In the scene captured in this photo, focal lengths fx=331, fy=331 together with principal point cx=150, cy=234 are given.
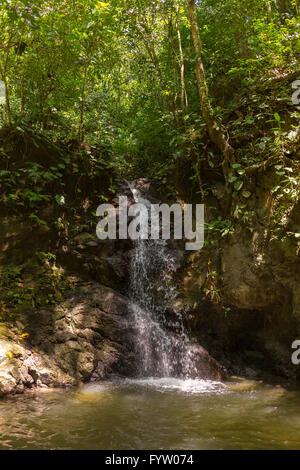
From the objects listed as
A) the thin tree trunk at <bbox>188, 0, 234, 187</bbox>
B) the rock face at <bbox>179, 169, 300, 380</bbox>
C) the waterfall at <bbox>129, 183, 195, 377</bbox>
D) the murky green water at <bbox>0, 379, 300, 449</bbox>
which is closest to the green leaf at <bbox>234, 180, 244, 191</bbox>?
the rock face at <bbox>179, 169, 300, 380</bbox>

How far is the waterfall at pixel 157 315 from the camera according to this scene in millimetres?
5672

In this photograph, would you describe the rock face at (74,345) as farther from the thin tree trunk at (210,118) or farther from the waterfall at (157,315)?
the thin tree trunk at (210,118)

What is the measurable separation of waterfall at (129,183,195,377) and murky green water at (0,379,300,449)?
2.13ft

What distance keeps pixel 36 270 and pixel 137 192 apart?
316 cm

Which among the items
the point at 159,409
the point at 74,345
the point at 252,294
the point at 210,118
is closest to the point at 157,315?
the point at 74,345

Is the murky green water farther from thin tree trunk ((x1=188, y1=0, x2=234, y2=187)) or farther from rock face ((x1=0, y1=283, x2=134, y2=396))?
thin tree trunk ((x1=188, y1=0, x2=234, y2=187))

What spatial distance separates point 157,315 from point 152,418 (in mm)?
2730

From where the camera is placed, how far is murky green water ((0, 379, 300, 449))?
2988 millimetres

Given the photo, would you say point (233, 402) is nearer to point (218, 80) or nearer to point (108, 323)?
point (108, 323)

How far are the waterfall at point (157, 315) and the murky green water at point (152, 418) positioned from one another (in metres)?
0.65

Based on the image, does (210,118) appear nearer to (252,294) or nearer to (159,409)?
(252,294)

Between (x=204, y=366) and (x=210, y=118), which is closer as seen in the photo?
(x=204, y=366)

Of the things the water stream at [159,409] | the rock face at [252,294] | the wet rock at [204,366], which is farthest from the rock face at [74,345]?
the rock face at [252,294]

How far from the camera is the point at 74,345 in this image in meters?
5.41
